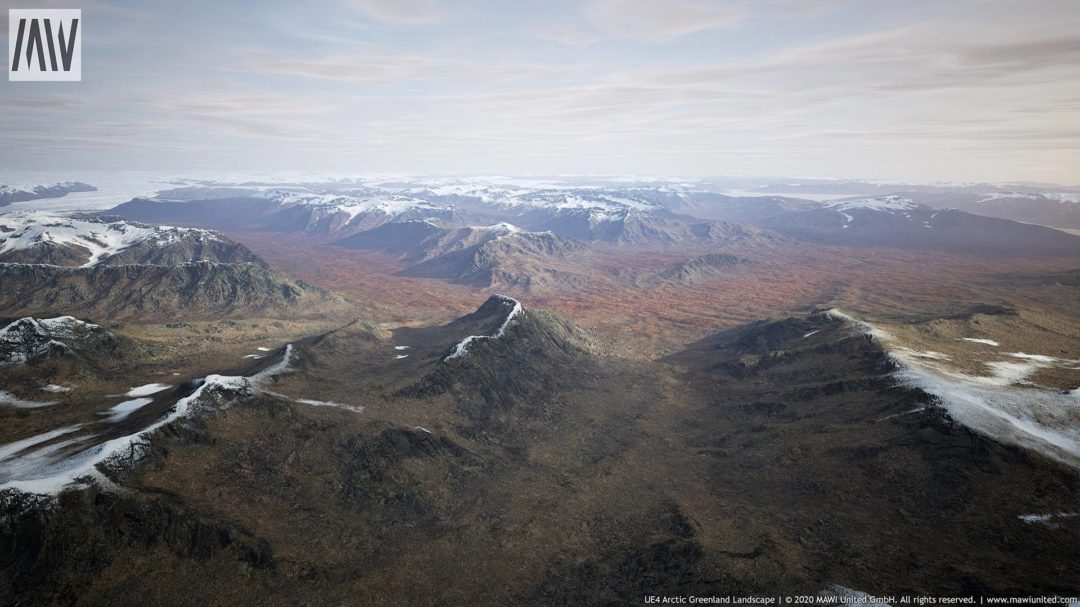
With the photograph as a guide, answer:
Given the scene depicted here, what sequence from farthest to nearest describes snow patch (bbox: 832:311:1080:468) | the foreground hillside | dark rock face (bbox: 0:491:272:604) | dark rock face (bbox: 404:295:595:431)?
1. dark rock face (bbox: 404:295:595:431)
2. snow patch (bbox: 832:311:1080:468)
3. the foreground hillside
4. dark rock face (bbox: 0:491:272:604)

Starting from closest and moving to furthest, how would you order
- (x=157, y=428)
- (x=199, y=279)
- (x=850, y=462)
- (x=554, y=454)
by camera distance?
(x=157, y=428) → (x=850, y=462) → (x=554, y=454) → (x=199, y=279)

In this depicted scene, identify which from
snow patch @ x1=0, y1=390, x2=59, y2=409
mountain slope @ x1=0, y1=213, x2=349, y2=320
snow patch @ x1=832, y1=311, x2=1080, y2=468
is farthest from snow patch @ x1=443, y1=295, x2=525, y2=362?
mountain slope @ x1=0, y1=213, x2=349, y2=320

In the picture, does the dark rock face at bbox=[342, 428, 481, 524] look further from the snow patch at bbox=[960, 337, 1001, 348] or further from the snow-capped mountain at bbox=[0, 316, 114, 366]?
the snow patch at bbox=[960, 337, 1001, 348]

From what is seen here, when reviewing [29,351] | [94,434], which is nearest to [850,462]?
[94,434]

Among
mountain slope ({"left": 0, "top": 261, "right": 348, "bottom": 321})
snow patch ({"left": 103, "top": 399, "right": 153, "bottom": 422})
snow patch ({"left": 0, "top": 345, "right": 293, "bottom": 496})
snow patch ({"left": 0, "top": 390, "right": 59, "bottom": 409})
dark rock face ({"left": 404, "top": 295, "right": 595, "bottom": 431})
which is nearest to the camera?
snow patch ({"left": 0, "top": 345, "right": 293, "bottom": 496})

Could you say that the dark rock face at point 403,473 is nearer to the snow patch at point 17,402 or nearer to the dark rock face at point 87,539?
the dark rock face at point 87,539

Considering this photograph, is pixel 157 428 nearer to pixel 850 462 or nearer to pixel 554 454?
pixel 554 454

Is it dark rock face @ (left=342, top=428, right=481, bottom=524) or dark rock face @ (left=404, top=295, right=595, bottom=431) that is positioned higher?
dark rock face @ (left=404, top=295, right=595, bottom=431)

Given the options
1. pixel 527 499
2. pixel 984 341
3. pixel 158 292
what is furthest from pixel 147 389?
pixel 984 341

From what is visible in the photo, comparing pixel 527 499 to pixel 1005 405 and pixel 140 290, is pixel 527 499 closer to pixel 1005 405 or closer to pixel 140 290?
pixel 1005 405

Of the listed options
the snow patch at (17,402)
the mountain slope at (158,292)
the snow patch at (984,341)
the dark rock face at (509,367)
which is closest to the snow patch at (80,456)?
the snow patch at (17,402)

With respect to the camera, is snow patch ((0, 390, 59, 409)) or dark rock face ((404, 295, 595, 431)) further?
dark rock face ((404, 295, 595, 431))
